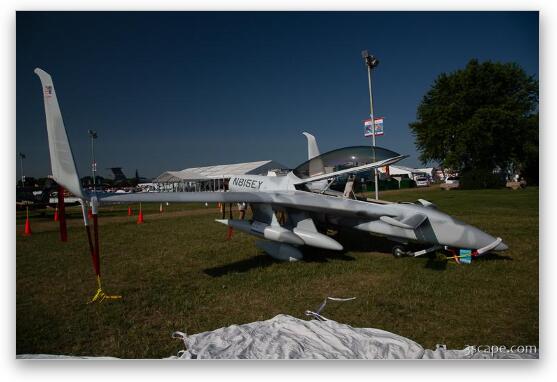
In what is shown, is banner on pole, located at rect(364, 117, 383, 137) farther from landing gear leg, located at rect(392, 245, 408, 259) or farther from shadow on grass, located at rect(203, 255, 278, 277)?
shadow on grass, located at rect(203, 255, 278, 277)

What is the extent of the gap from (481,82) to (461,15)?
553cm

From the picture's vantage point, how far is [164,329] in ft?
11.7

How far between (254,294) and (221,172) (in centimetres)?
1065

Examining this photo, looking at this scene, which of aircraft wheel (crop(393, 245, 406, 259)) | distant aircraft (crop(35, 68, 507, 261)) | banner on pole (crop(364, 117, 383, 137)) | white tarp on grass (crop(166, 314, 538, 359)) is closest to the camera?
white tarp on grass (crop(166, 314, 538, 359))

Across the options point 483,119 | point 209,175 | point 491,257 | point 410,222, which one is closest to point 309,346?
point 410,222

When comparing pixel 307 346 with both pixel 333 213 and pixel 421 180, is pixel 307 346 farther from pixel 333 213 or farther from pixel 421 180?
pixel 421 180

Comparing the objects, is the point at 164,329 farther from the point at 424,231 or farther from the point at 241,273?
the point at 424,231

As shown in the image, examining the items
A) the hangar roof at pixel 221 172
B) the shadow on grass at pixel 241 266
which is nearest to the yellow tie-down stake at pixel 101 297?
the shadow on grass at pixel 241 266

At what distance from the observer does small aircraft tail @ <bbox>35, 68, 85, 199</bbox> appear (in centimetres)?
388

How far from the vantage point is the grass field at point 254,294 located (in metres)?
3.43

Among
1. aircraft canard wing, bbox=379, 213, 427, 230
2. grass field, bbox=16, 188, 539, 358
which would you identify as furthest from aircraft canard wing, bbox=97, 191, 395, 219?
grass field, bbox=16, 188, 539, 358

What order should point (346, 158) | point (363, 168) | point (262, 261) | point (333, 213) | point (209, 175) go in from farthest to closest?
point (209, 175), point (262, 261), point (333, 213), point (346, 158), point (363, 168)

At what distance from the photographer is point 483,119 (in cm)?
768

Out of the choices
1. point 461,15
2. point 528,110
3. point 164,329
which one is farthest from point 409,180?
point 164,329
